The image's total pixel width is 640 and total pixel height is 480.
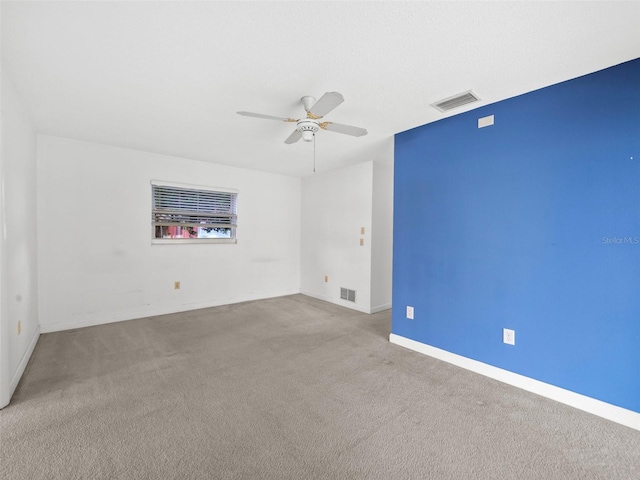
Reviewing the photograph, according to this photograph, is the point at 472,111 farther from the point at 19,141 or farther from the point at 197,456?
the point at 19,141

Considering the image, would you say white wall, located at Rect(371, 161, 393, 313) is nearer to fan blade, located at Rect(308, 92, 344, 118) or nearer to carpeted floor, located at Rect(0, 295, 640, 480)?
carpeted floor, located at Rect(0, 295, 640, 480)

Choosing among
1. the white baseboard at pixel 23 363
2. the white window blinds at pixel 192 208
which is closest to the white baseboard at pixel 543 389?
the white baseboard at pixel 23 363

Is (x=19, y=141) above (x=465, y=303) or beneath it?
above

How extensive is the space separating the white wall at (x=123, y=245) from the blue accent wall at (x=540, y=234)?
3.14 m

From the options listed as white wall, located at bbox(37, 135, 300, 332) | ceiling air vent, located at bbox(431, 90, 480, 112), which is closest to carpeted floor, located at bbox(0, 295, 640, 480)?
white wall, located at bbox(37, 135, 300, 332)

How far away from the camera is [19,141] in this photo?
2617mm

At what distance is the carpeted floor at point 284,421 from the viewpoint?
156 cm

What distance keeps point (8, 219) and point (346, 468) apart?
2.97m

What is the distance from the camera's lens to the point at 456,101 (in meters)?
2.51

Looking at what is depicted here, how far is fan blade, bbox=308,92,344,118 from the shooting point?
191 centimetres

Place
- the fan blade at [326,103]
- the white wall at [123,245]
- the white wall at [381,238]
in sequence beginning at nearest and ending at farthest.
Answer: the fan blade at [326,103] → the white wall at [123,245] → the white wall at [381,238]

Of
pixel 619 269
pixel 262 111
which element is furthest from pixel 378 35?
pixel 619 269

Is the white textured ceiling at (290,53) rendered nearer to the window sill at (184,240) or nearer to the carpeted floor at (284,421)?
the window sill at (184,240)

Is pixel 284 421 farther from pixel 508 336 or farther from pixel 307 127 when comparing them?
pixel 307 127
